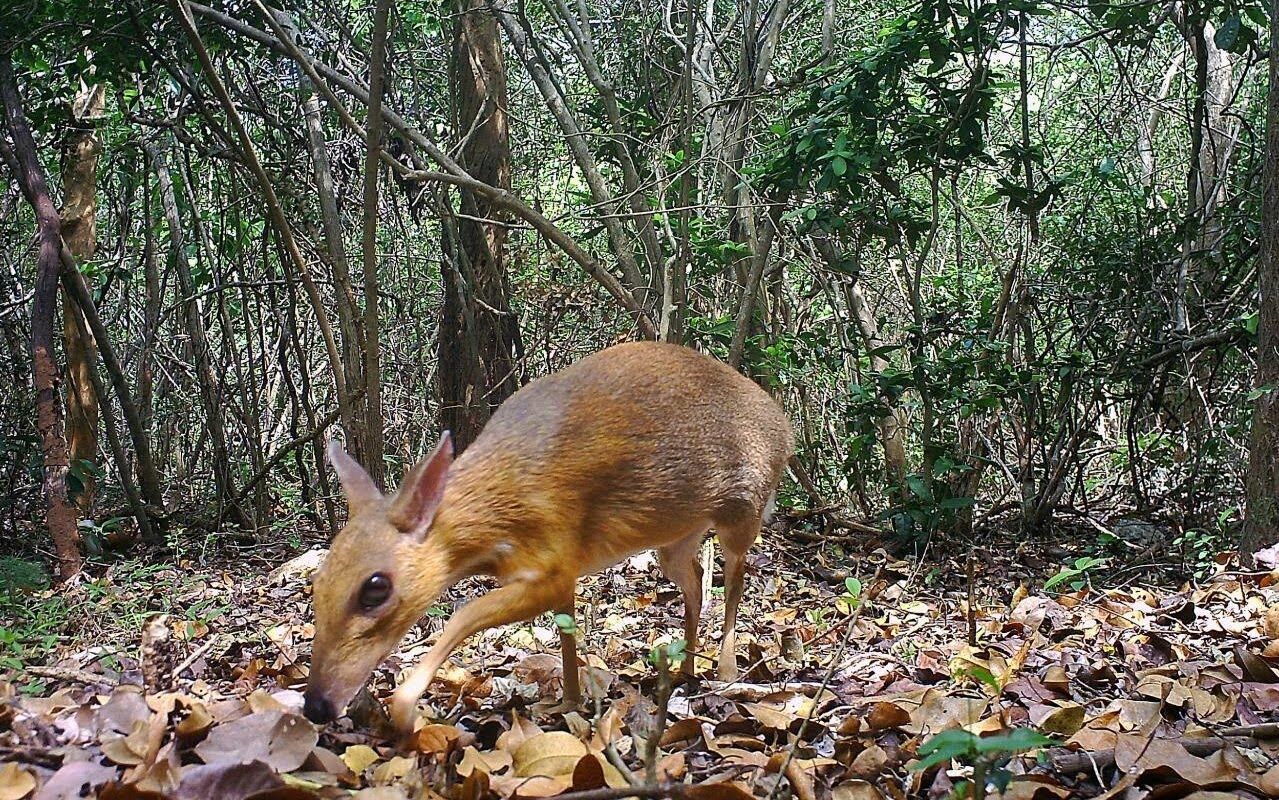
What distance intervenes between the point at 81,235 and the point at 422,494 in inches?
211

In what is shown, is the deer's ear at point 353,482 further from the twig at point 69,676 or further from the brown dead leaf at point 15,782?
the brown dead leaf at point 15,782

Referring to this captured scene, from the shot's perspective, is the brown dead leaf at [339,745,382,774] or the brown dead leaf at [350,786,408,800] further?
the brown dead leaf at [339,745,382,774]

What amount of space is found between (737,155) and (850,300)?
4.83 feet

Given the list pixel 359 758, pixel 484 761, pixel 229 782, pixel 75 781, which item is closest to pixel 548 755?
pixel 484 761

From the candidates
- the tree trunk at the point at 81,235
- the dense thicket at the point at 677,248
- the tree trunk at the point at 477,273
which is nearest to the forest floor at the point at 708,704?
the dense thicket at the point at 677,248

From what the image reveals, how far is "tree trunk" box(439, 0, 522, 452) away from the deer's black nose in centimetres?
440

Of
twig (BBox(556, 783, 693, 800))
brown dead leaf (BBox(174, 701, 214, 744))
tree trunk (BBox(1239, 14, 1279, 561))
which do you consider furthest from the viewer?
tree trunk (BBox(1239, 14, 1279, 561))

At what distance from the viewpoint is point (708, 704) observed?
3.76 m

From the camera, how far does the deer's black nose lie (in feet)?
10.2

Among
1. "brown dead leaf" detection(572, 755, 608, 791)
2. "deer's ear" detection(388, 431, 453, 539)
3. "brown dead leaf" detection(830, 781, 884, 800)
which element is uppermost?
"deer's ear" detection(388, 431, 453, 539)

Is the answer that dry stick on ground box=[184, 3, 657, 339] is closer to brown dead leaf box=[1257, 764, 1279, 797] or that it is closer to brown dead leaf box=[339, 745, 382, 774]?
brown dead leaf box=[339, 745, 382, 774]

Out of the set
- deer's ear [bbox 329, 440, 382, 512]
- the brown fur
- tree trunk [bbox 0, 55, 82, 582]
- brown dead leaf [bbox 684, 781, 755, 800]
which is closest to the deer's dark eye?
the brown fur

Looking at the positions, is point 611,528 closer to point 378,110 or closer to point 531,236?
point 378,110

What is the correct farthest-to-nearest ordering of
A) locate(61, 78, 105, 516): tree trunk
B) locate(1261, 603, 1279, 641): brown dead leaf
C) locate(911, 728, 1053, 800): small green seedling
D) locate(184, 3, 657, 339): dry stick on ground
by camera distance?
locate(61, 78, 105, 516): tree trunk
locate(184, 3, 657, 339): dry stick on ground
locate(1261, 603, 1279, 641): brown dead leaf
locate(911, 728, 1053, 800): small green seedling
